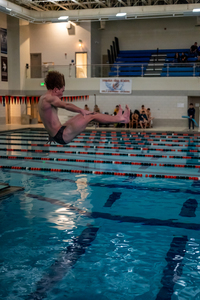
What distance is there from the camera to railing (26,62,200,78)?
16.8 m

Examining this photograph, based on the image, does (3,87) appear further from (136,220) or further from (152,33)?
(136,220)

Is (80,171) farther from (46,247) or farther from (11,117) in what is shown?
(11,117)

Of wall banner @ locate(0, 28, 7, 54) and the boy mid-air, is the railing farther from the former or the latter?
the boy mid-air

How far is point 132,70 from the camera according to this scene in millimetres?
17516

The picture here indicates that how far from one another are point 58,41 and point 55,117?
17.9 m

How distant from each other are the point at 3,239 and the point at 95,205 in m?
1.82

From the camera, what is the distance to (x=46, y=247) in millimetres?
4098

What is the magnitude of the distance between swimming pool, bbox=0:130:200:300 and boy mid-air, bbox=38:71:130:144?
133 cm

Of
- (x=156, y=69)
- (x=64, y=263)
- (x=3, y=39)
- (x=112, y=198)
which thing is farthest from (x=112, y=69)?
(x=64, y=263)

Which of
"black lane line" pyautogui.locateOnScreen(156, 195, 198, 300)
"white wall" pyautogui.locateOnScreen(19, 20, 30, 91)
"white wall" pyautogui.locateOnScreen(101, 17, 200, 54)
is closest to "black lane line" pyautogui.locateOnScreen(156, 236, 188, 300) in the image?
"black lane line" pyautogui.locateOnScreen(156, 195, 198, 300)

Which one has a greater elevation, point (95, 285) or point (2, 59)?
point (2, 59)

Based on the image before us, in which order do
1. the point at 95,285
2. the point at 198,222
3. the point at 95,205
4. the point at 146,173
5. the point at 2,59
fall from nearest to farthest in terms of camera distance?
the point at 95,285 < the point at 198,222 < the point at 95,205 < the point at 146,173 < the point at 2,59

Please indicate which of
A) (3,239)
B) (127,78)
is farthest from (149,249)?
(127,78)

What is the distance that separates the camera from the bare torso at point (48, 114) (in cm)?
397
